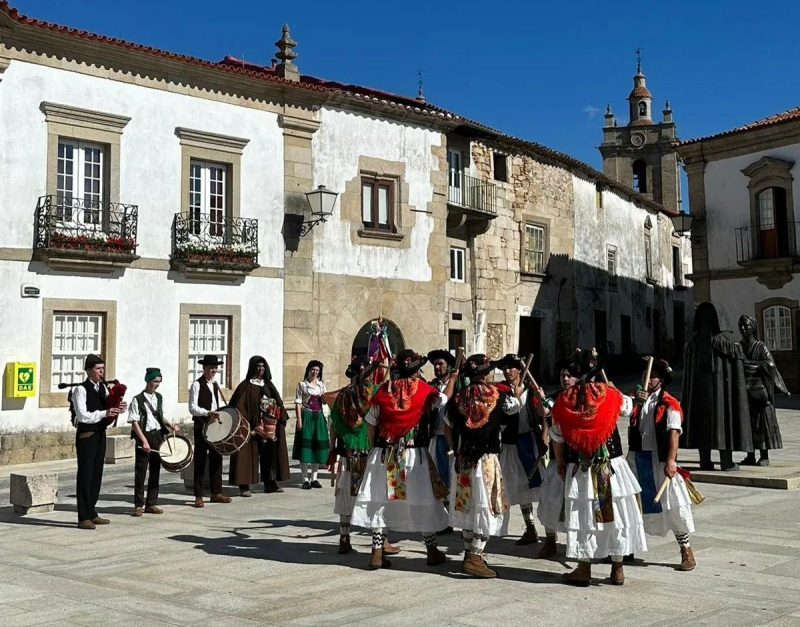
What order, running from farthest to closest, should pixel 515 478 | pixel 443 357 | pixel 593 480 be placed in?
pixel 515 478, pixel 443 357, pixel 593 480

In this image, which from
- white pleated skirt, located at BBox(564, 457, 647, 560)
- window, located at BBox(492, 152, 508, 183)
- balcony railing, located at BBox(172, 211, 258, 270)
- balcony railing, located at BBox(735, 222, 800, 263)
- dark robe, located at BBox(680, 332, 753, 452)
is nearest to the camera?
white pleated skirt, located at BBox(564, 457, 647, 560)

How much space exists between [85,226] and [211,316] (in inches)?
119

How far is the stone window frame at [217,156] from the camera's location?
57.4 ft

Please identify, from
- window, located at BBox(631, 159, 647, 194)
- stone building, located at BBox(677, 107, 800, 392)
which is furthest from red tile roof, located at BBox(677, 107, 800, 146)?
window, located at BBox(631, 159, 647, 194)

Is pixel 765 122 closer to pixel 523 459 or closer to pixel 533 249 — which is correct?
pixel 533 249

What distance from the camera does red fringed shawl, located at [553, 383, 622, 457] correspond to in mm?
6512

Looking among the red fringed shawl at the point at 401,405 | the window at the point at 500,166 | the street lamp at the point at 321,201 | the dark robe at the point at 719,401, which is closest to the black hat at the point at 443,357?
the red fringed shawl at the point at 401,405

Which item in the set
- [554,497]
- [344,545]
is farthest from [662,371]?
[344,545]

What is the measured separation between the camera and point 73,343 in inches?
631

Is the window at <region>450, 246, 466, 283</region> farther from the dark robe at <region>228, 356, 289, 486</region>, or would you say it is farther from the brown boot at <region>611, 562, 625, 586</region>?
the brown boot at <region>611, 562, 625, 586</region>

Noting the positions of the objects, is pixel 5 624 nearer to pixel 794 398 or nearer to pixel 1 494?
pixel 1 494

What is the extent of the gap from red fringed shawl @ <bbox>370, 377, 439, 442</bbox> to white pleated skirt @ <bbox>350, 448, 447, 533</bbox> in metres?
0.21

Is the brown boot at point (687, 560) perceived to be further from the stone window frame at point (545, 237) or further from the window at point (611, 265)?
the window at point (611, 265)

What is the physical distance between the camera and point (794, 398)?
23.8m
